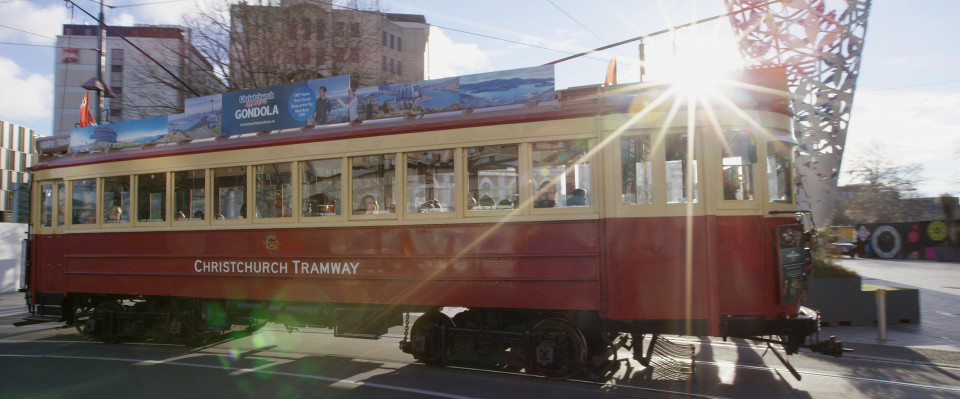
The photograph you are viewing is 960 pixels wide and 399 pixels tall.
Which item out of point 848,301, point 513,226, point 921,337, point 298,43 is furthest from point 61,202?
point 921,337

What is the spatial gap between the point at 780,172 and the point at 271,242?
6216 mm

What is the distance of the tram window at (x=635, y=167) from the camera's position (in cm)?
591

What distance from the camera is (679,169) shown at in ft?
19.2

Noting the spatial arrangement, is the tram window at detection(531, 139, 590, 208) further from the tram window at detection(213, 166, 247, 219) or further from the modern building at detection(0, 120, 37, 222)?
the modern building at detection(0, 120, 37, 222)

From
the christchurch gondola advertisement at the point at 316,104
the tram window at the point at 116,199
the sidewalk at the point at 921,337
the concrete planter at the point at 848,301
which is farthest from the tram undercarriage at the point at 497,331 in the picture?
the concrete planter at the point at 848,301

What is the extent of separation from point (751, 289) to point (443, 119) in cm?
377

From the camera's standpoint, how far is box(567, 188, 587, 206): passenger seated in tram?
607 cm

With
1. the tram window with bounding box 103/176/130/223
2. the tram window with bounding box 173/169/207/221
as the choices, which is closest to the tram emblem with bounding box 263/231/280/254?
the tram window with bounding box 173/169/207/221


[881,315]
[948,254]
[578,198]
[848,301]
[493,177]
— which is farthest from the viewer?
[948,254]

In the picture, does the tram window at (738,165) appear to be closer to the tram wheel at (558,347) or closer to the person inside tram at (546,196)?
the person inside tram at (546,196)

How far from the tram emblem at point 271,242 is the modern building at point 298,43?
13.8 meters

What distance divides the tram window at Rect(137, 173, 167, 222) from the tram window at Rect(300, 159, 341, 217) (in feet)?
8.55

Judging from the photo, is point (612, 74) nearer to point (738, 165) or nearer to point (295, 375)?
point (738, 165)

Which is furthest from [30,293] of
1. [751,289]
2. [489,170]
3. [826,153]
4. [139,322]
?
[826,153]
